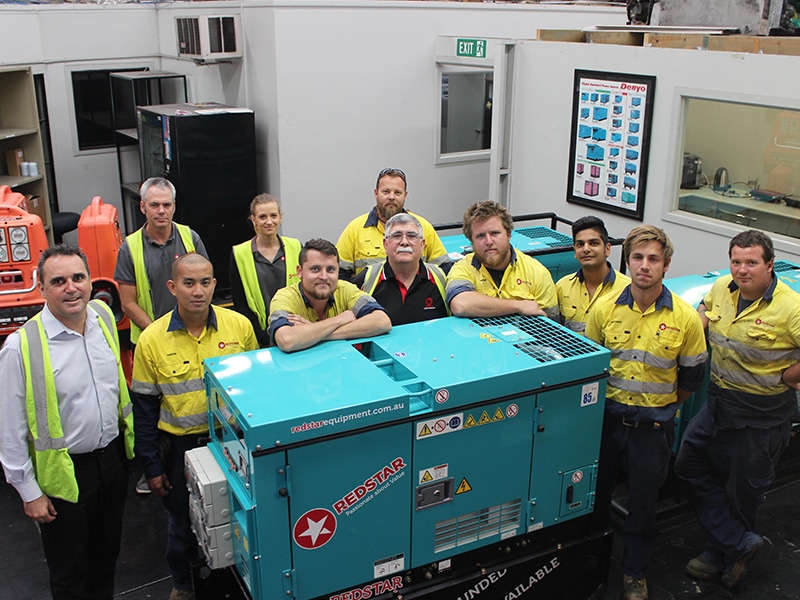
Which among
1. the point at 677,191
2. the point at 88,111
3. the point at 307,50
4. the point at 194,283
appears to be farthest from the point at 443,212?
the point at 194,283

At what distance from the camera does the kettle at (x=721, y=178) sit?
579 cm

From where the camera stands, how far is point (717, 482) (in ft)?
13.0

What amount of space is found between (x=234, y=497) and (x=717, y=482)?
2523 mm

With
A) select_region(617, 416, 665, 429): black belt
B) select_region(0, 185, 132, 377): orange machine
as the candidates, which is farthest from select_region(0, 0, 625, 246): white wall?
select_region(617, 416, 665, 429): black belt

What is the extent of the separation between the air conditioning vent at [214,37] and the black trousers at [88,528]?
497 centimetres

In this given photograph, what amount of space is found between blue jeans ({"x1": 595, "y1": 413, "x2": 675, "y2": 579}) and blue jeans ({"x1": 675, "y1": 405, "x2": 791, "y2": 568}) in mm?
398

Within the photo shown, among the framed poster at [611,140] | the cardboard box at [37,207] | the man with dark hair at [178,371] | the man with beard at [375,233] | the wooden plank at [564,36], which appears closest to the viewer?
the man with dark hair at [178,371]

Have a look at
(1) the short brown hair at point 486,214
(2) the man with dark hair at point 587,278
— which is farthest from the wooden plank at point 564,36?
(1) the short brown hair at point 486,214

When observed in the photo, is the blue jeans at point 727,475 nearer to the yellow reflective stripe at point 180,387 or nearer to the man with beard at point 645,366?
the man with beard at point 645,366

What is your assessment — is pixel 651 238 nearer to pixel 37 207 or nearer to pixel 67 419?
pixel 67 419

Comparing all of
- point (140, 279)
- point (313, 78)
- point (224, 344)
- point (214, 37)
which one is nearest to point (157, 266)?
point (140, 279)

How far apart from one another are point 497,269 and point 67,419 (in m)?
2.09

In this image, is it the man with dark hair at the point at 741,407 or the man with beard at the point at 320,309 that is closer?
the man with beard at the point at 320,309

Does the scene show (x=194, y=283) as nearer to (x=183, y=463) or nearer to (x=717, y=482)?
(x=183, y=463)
